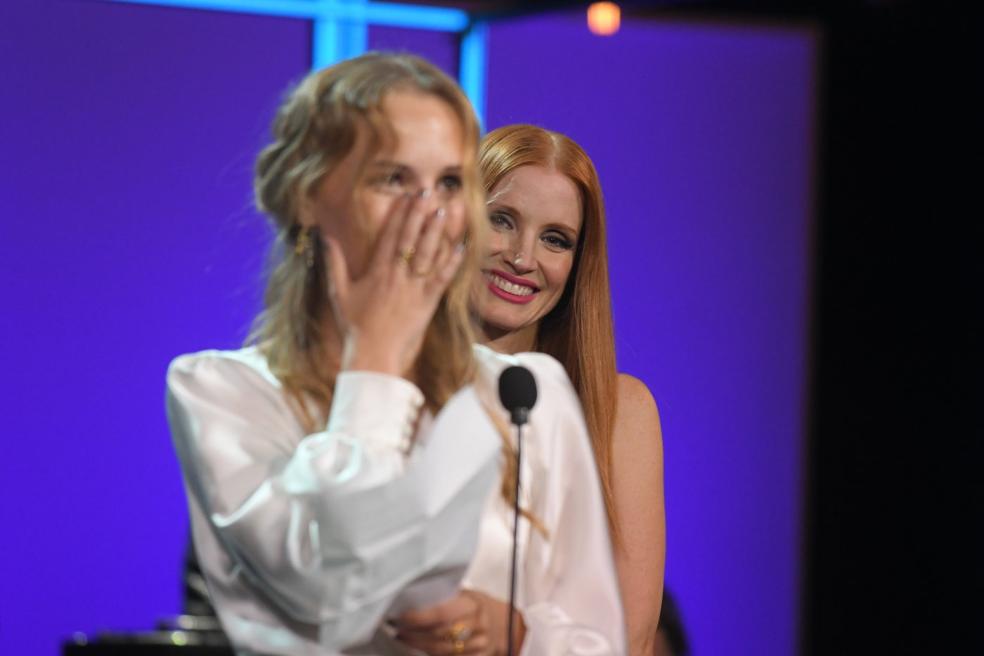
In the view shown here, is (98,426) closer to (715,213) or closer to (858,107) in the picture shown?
(715,213)

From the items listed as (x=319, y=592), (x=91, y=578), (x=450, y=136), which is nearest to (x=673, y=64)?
(x=91, y=578)

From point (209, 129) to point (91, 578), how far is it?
135cm

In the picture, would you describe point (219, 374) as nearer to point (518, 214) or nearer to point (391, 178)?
point (391, 178)

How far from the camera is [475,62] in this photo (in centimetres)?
468

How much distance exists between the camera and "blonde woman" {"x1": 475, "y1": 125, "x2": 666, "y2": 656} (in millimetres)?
2551

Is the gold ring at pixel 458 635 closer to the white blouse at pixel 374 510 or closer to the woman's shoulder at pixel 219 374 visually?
the white blouse at pixel 374 510

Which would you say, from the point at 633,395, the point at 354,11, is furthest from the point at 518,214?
the point at 354,11

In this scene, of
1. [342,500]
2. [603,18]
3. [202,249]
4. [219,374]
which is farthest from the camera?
[603,18]

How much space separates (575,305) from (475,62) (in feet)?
7.28

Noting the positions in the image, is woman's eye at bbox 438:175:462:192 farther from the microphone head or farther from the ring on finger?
the microphone head

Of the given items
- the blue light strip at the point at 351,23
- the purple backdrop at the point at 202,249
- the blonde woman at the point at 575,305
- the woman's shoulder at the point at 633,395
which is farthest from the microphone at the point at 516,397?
the blue light strip at the point at 351,23

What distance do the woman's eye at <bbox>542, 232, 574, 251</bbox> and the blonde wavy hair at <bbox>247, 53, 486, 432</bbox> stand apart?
2.29 ft

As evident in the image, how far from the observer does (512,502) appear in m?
1.91

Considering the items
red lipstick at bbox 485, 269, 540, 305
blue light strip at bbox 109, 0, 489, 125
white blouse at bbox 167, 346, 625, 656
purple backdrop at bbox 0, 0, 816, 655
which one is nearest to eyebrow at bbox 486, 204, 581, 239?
red lipstick at bbox 485, 269, 540, 305
